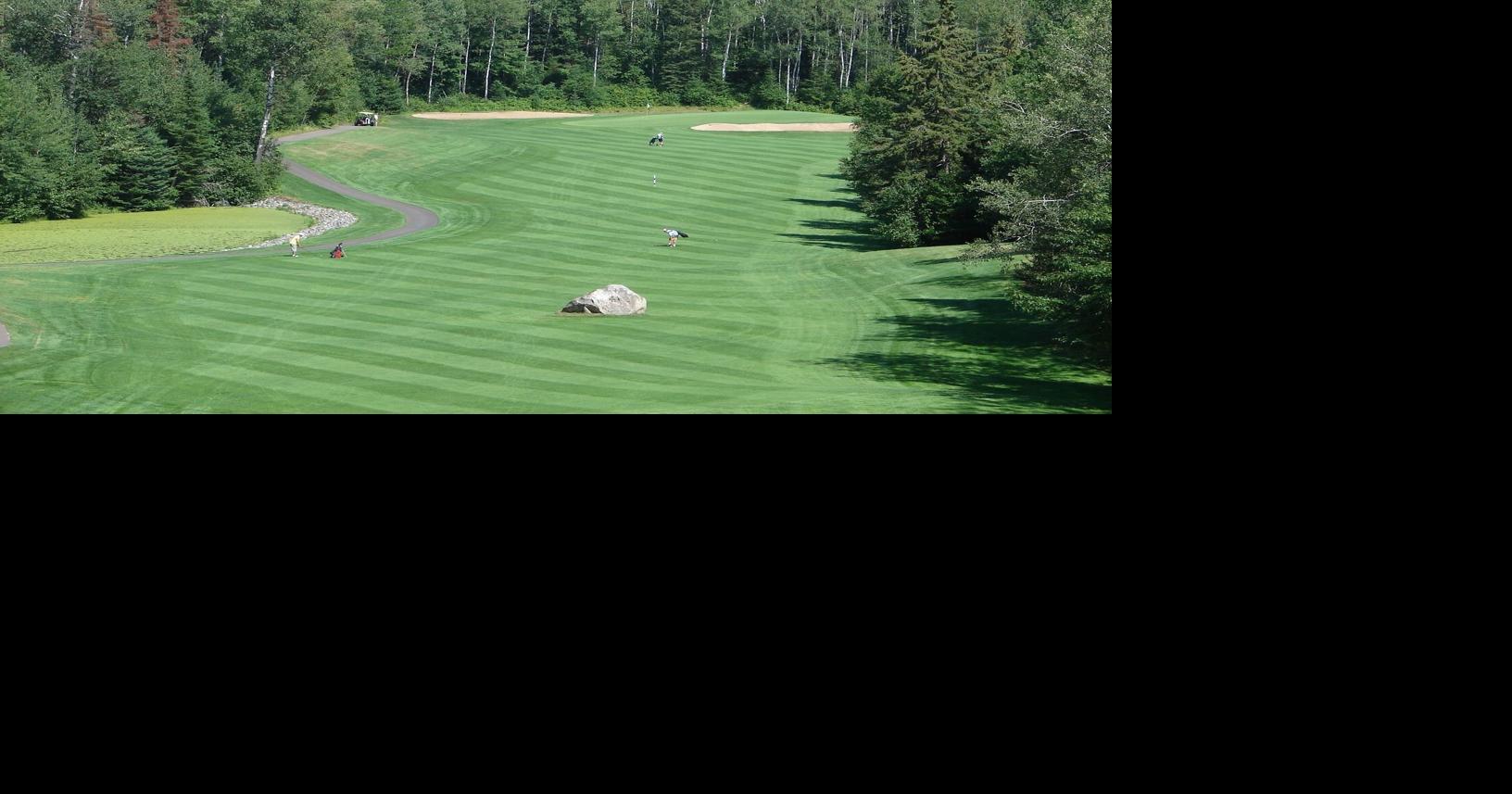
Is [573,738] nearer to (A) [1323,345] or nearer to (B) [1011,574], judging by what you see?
(B) [1011,574]

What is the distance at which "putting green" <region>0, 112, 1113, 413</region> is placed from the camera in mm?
10758

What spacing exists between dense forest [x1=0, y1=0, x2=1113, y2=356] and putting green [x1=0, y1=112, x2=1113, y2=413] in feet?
1.76

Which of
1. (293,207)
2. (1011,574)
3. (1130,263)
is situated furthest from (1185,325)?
(293,207)

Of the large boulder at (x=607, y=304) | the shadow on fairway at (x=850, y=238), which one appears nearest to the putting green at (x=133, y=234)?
the large boulder at (x=607, y=304)

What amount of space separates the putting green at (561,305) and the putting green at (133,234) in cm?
15

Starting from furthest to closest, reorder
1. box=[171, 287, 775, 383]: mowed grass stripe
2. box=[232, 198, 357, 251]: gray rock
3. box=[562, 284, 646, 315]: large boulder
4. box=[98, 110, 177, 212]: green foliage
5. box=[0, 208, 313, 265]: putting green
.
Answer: box=[562, 284, 646, 315]: large boulder
box=[232, 198, 357, 251]: gray rock
box=[171, 287, 775, 383]: mowed grass stripe
box=[0, 208, 313, 265]: putting green
box=[98, 110, 177, 212]: green foliage

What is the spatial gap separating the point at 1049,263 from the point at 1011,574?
9.19 metres

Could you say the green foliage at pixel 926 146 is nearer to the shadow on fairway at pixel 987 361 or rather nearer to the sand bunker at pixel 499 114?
the shadow on fairway at pixel 987 361

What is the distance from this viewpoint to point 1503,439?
213 inches

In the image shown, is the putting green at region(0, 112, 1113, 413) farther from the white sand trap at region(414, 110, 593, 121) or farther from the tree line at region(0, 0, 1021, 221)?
the tree line at region(0, 0, 1021, 221)

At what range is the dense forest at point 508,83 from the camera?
10617mm

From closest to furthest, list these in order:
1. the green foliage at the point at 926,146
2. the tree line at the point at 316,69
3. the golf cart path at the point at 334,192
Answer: the tree line at the point at 316,69
the golf cart path at the point at 334,192
the green foliage at the point at 926,146

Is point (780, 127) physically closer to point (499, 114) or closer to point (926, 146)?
point (926, 146)

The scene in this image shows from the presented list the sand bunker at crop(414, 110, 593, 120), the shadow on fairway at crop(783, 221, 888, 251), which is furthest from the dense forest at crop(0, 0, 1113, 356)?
the shadow on fairway at crop(783, 221, 888, 251)
